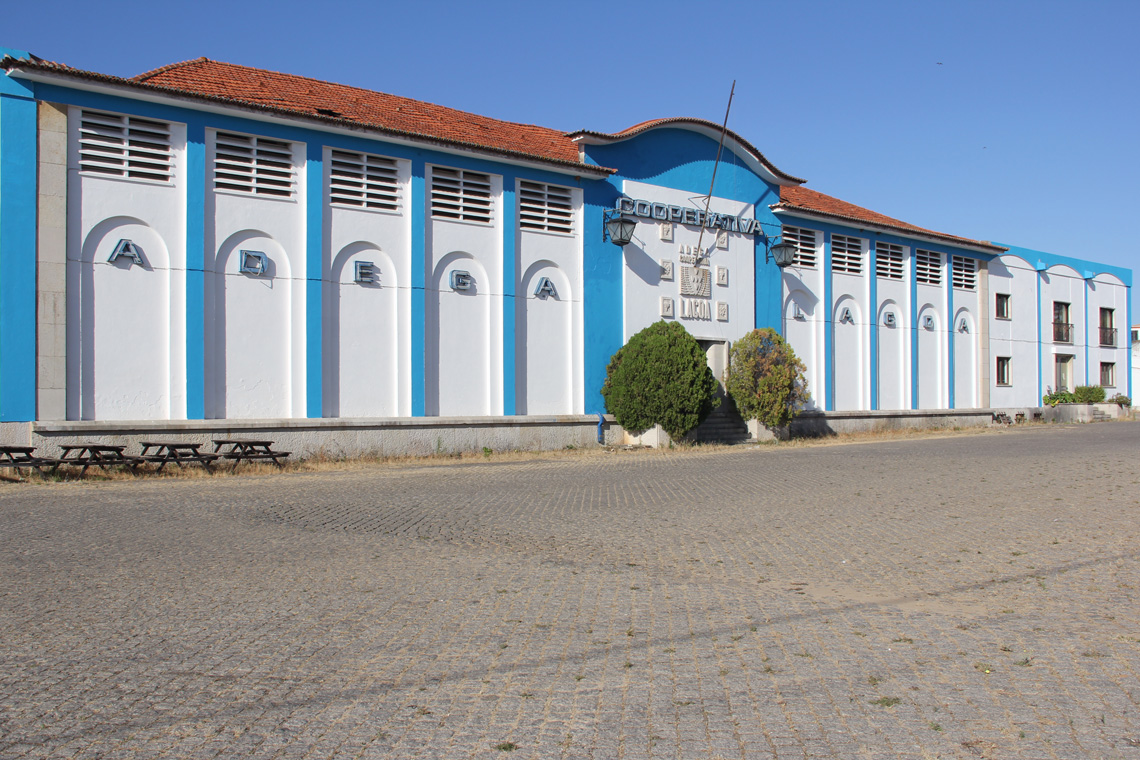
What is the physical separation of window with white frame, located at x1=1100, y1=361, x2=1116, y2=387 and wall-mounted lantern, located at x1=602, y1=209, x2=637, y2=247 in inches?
1157

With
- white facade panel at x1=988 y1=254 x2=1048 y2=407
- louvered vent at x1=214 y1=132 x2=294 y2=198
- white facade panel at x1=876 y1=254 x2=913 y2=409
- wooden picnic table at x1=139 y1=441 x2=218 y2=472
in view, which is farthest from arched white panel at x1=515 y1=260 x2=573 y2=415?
white facade panel at x1=988 y1=254 x2=1048 y2=407

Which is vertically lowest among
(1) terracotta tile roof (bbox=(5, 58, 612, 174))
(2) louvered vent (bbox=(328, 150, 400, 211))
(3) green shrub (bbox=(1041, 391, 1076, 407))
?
(3) green shrub (bbox=(1041, 391, 1076, 407))

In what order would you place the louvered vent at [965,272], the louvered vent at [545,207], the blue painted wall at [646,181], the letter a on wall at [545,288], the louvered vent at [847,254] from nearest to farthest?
the louvered vent at [545,207]
the letter a on wall at [545,288]
the blue painted wall at [646,181]
the louvered vent at [847,254]
the louvered vent at [965,272]

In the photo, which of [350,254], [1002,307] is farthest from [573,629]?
[1002,307]

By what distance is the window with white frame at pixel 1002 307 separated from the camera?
3506 centimetres

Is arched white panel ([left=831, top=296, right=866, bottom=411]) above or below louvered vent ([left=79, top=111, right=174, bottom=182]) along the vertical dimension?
below

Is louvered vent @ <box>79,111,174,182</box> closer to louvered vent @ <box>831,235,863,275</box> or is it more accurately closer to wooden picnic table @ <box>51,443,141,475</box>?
wooden picnic table @ <box>51,443,141,475</box>

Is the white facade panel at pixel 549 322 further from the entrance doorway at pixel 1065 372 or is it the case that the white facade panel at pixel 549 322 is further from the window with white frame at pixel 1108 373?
the window with white frame at pixel 1108 373

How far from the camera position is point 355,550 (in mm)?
8070

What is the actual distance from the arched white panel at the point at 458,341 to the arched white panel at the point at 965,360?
20.4m

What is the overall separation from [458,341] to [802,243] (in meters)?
13.1

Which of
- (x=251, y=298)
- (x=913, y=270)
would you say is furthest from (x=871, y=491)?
(x=913, y=270)

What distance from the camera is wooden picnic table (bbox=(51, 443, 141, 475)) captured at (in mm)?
14422

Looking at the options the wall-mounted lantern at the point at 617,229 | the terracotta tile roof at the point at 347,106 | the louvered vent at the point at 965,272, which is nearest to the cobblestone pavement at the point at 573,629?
the terracotta tile roof at the point at 347,106
